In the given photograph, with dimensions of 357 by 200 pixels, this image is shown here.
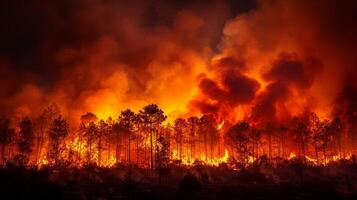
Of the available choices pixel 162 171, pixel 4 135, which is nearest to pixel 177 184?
pixel 162 171

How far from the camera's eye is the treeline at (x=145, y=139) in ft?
318

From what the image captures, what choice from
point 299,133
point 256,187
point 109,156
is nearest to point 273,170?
point 256,187

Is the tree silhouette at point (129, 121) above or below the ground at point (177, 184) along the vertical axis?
above

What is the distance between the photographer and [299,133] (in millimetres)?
118375

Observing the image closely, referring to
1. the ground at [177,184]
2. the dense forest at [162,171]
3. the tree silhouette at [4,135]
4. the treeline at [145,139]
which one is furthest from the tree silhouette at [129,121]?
the tree silhouette at [4,135]

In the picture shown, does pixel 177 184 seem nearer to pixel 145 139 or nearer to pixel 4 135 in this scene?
pixel 145 139

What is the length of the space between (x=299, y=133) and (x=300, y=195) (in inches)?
2122

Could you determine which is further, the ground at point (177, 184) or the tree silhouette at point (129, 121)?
the tree silhouette at point (129, 121)

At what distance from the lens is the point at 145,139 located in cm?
11312

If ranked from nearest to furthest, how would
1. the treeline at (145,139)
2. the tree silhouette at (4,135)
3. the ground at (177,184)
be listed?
the ground at (177,184) → the tree silhouette at (4,135) → the treeline at (145,139)

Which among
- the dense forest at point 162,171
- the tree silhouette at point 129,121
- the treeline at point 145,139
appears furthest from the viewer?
the tree silhouette at point 129,121

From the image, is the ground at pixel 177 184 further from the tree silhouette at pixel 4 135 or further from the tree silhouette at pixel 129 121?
the tree silhouette at pixel 4 135

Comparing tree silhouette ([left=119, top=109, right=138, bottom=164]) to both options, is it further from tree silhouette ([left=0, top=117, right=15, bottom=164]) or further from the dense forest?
tree silhouette ([left=0, top=117, right=15, bottom=164])

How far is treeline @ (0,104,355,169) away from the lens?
3819 inches
